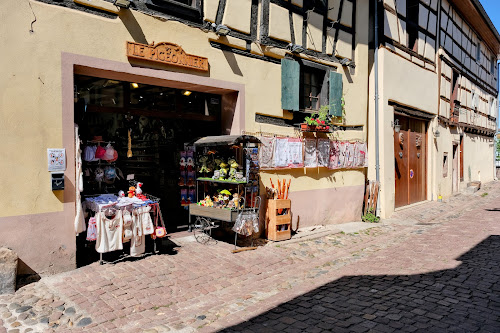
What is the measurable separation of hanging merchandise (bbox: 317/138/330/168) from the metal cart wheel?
3.09 metres

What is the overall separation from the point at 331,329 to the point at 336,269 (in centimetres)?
217

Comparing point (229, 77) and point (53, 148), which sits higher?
point (229, 77)

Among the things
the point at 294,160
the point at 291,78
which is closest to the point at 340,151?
the point at 294,160

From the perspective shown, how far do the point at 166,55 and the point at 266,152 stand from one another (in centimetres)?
267

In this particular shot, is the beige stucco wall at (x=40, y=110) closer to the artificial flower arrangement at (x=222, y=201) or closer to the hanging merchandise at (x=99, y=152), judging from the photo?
the hanging merchandise at (x=99, y=152)

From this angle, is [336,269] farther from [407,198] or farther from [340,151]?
[407,198]

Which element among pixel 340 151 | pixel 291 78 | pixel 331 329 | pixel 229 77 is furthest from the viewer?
pixel 340 151

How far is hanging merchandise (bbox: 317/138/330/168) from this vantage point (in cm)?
852

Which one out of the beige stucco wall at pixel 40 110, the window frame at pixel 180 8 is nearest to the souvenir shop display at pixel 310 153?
the window frame at pixel 180 8

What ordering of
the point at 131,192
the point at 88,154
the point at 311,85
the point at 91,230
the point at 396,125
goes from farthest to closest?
the point at 396,125 < the point at 311,85 < the point at 131,192 < the point at 88,154 < the point at 91,230

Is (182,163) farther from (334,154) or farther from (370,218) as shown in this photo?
(370,218)

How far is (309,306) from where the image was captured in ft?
14.2

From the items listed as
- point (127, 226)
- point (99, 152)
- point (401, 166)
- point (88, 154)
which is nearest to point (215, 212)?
point (127, 226)

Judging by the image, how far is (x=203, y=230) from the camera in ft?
22.8
